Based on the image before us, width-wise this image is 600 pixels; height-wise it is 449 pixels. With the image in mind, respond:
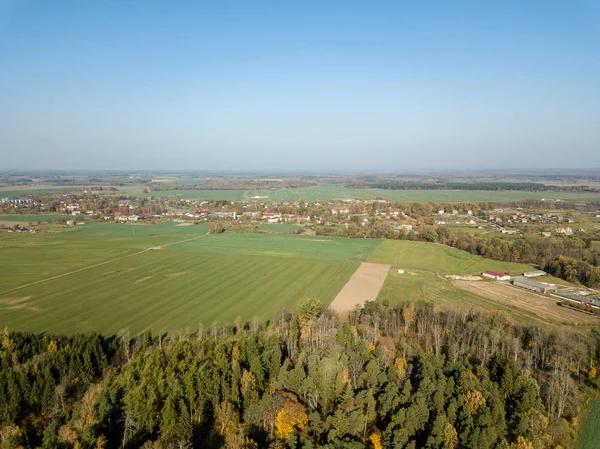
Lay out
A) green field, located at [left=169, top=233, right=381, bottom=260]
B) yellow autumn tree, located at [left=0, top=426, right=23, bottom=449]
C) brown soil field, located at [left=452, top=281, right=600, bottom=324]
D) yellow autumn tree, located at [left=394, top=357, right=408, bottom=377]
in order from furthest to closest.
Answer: green field, located at [left=169, top=233, right=381, bottom=260]
brown soil field, located at [left=452, top=281, right=600, bottom=324]
yellow autumn tree, located at [left=394, top=357, right=408, bottom=377]
yellow autumn tree, located at [left=0, top=426, right=23, bottom=449]

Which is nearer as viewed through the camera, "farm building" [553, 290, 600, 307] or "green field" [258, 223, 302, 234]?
"farm building" [553, 290, 600, 307]

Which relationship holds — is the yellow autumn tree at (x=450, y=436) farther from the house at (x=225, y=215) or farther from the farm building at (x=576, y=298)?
the house at (x=225, y=215)

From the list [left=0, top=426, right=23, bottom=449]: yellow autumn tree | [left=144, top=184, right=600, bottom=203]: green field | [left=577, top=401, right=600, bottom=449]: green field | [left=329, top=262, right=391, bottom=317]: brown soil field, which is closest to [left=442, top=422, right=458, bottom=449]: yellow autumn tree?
[left=577, top=401, right=600, bottom=449]: green field

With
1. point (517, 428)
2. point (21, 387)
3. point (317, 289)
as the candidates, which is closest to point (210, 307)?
point (317, 289)

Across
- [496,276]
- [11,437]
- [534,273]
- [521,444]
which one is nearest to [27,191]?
[11,437]

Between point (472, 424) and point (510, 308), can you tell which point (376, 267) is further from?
point (472, 424)

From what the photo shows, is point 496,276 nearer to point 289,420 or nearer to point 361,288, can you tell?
point 361,288

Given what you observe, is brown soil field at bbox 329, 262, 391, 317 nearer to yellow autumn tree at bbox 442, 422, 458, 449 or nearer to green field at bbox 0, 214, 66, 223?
yellow autumn tree at bbox 442, 422, 458, 449
